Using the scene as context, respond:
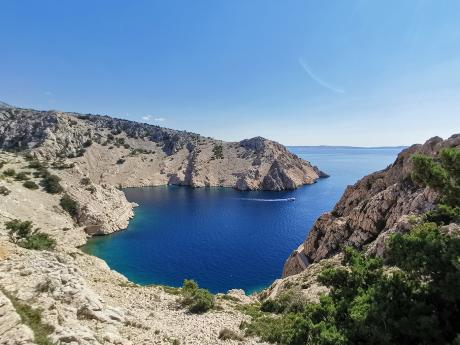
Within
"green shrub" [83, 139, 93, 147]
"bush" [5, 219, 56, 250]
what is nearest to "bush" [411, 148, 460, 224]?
"bush" [5, 219, 56, 250]

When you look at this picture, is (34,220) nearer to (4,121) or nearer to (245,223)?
(245,223)

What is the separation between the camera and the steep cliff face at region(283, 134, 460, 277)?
35656 millimetres

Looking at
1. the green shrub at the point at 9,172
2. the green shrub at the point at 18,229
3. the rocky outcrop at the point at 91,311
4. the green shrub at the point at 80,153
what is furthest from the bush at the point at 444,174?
the green shrub at the point at 80,153

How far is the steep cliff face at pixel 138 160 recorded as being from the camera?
165250 mm

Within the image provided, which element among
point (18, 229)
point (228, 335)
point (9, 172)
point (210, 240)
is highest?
point (9, 172)

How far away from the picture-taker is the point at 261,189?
6481 inches

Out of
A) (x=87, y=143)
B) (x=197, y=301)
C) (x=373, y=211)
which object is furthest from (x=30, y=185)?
(x=87, y=143)

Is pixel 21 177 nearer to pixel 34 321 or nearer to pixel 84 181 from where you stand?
pixel 84 181

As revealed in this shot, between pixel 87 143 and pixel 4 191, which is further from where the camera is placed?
pixel 87 143

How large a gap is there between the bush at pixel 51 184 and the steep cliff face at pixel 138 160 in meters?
71.6

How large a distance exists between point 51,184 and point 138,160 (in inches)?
3934

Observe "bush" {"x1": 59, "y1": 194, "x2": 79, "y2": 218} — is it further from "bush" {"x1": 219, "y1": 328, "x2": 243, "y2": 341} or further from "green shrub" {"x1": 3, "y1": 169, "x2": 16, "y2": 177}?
"bush" {"x1": 219, "y1": 328, "x2": 243, "y2": 341}

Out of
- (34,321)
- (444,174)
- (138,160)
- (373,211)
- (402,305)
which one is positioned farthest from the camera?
(138,160)

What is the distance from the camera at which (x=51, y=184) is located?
84.4m
